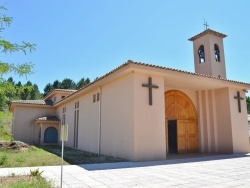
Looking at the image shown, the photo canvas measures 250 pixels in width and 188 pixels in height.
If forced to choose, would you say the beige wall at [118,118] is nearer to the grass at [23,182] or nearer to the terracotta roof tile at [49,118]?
the grass at [23,182]

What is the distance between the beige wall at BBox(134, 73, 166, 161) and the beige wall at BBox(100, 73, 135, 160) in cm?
23

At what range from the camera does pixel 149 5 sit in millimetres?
11172

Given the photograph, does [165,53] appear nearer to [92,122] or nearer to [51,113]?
[92,122]

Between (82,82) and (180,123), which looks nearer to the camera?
(180,123)

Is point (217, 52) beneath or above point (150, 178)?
above

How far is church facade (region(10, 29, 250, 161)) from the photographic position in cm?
1089

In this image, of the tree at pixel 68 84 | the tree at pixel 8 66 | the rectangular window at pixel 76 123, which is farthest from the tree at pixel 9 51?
the tree at pixel 68 84

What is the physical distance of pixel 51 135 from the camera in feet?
82.7

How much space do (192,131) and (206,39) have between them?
817cm

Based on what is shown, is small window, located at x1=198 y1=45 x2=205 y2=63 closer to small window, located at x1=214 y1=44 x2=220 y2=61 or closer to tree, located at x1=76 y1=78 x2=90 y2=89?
small window, located at x1=214 y1=44 x2=220 y2=61

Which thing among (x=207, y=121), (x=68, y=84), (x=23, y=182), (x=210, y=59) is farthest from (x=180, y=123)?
(x=68, y=84)

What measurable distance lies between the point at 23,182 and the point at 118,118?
256 inches

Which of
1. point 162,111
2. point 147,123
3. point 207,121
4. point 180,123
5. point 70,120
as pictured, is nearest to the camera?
point 147,123

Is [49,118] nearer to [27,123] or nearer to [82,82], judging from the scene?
[27,123]
